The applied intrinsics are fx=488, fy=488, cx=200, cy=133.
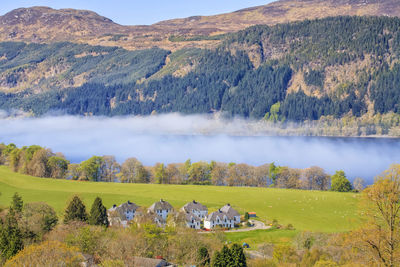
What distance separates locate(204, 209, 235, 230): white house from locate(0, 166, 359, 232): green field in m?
7.18

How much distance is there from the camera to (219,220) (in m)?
76.8

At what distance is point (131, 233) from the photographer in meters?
49.8

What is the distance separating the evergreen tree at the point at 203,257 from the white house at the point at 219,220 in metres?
29.3

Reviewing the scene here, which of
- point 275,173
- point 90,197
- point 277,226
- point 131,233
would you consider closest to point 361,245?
point 131,233

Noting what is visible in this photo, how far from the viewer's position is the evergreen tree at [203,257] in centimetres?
4556

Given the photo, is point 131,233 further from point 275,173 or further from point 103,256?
point 275,173

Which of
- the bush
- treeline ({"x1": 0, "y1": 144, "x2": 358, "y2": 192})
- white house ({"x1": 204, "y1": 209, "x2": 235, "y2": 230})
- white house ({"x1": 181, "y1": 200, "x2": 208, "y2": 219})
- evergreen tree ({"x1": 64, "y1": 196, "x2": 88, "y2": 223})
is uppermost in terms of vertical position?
treeline ({"x1": 0, "y1": 144, "x2": 358, "y2": 192})

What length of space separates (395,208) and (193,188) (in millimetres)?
86421

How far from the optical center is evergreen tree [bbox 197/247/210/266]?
45.6 meters

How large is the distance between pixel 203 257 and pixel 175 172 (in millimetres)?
80385

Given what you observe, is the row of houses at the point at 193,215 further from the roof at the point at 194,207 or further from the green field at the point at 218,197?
the green field at the point at 218,197

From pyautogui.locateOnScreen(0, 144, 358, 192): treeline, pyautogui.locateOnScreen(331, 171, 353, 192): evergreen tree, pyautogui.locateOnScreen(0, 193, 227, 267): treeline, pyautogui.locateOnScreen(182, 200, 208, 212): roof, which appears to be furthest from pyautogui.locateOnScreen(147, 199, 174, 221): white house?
pyautogui.locateOnScreen(331, 171, 353, 192): evergreen tree

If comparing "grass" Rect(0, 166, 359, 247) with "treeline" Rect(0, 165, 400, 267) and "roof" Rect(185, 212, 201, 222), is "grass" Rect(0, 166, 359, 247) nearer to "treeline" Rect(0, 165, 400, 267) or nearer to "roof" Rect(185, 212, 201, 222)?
"roof" Rect(185, 212, 201, 222)

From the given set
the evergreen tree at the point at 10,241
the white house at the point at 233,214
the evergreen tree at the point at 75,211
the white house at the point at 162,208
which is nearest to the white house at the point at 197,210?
the white house at the point at 162,208
